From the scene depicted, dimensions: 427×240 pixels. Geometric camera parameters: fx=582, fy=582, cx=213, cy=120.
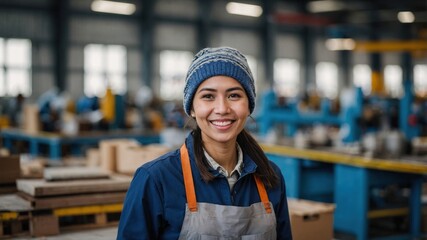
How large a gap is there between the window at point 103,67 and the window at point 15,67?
1578mm

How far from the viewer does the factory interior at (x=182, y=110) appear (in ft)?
11.8

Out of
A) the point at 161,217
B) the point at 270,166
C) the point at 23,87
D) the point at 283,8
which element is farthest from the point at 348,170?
the point at 283,8

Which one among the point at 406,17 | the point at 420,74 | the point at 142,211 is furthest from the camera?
the point at 420,74

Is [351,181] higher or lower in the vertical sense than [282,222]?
lower

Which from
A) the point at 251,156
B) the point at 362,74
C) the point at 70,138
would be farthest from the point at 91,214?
the point at 362,74

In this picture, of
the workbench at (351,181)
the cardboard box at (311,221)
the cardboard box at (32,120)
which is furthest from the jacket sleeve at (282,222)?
the cardboard box at (32,120)

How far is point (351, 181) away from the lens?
5082mm

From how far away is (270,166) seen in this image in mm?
2266

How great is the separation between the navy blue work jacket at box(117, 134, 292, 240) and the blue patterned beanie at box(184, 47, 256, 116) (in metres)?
0.24

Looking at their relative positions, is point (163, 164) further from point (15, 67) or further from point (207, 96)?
point (15, 67)

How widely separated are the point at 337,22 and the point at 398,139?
28.6ft

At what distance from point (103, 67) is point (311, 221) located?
13228mm

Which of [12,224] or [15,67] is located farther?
[15,67]

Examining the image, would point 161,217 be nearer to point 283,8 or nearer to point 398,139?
point 398,139
